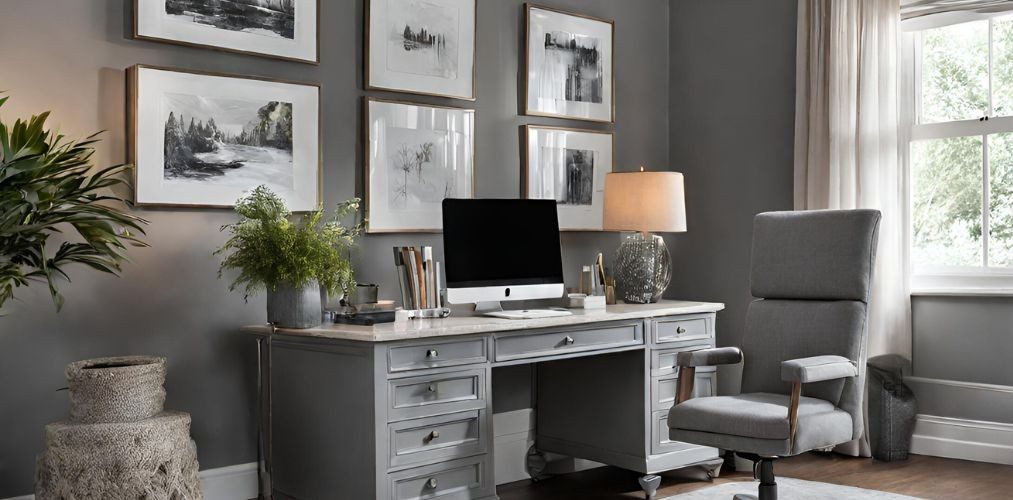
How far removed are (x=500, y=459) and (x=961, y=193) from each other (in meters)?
2.52

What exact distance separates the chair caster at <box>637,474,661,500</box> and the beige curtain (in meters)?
1.17

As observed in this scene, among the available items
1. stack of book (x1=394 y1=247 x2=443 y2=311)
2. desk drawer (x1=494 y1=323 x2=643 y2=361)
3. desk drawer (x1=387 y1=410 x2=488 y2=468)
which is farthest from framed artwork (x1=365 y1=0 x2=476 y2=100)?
desk drawer (x1=387 y1=410 x2=488 y2=468)

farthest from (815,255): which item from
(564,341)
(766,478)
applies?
(564,341)

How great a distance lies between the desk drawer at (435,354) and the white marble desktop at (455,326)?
0.05m

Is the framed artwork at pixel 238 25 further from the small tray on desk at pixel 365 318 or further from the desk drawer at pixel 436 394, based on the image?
the desk drawer at pixel 436 394

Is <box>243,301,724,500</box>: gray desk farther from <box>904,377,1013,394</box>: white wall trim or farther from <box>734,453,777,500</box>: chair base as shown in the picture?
<box>904,377,1013,394</box>: white wall trim

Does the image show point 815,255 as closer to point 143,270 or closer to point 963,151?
point 963,151

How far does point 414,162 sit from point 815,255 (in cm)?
167

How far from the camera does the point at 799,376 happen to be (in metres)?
2.90


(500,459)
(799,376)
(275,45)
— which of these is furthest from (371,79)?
(799,376)

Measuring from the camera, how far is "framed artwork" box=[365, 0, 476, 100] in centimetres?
377

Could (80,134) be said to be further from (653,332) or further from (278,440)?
(653,332)

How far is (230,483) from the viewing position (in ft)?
11.1

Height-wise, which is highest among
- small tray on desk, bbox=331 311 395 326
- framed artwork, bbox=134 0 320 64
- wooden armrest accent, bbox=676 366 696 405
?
framed artwork, bbox=134 0 320 64
